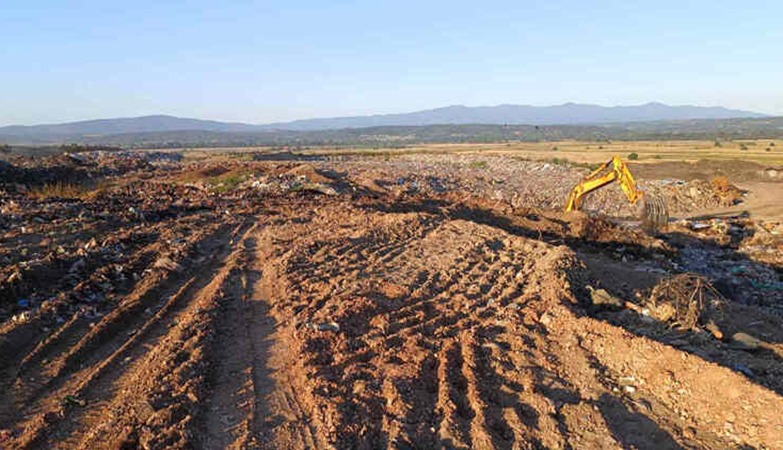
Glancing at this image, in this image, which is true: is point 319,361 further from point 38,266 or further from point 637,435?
point 38,266

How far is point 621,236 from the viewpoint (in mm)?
13820

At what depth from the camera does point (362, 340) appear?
5.95 m

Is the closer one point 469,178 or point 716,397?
point 716,397

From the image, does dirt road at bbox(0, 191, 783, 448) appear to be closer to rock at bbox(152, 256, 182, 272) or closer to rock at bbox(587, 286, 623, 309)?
rock at bbox(152, 256, 182, 272)

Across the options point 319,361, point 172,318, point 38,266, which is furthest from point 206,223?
point 319,361

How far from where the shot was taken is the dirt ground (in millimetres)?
4355

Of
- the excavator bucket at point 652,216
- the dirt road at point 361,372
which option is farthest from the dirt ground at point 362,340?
the excavator bucket at point 652,216

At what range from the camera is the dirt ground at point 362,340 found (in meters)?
4.36

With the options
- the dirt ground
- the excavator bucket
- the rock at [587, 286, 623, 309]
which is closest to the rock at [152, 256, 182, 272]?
the dirt ground

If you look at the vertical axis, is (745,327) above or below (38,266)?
below

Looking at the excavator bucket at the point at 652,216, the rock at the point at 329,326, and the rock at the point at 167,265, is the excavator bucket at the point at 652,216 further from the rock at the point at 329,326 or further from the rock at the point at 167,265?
the rock at the point at 167,265

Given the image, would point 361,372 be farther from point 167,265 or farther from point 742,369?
point 167,265

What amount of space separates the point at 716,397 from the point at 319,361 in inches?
147

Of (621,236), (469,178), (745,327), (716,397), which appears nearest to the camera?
(716,397)
